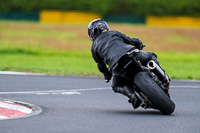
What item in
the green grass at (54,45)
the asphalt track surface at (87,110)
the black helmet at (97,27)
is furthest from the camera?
the green grass at (54,45)

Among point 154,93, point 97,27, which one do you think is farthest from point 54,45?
point 154,93

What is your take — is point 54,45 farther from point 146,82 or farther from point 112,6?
point 146,82

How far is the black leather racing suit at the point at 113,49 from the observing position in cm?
973

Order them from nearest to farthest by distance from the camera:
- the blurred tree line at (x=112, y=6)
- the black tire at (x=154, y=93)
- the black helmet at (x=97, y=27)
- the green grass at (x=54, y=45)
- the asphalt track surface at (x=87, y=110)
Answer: the asphalt track surface at (x=87, y=110), the black tire at (x=154, y=93), the black helmet at (x=97, y=27), the green grass at (x=54, y=45), the blurred tree line at (x=112, y=6)

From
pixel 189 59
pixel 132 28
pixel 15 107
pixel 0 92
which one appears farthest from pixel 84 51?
pixel 15 107

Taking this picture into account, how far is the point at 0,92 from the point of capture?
12836 millimetres

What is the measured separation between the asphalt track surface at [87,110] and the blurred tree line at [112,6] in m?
32.3

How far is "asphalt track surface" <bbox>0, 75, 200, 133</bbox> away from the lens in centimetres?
812

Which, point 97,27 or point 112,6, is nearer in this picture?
point 97,27

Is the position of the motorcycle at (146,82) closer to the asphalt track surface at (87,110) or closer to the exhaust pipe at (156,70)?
the exhaust pipe at (156,70)

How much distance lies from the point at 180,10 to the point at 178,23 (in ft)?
3.85

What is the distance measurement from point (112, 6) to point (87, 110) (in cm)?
3907

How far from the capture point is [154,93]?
9.32 metres

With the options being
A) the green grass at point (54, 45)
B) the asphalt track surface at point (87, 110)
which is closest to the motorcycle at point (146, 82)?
the asphalt track surface at point (87, 110)
